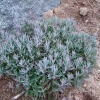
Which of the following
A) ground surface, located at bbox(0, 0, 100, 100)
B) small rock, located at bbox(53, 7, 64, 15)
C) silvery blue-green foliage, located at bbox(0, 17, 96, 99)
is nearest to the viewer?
silvery blue-green foliage, located at bbox(0, 17, 96, 99)

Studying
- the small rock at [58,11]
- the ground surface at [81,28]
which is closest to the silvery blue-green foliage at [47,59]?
the ground surface at [81,28]

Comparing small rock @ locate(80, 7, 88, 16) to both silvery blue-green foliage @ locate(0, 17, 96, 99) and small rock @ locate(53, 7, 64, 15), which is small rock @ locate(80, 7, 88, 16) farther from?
silvery blue-green foliage @ locate(0, 17, 96, 99)

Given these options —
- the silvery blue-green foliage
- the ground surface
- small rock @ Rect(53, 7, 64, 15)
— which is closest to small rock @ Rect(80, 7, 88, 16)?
the ground surface

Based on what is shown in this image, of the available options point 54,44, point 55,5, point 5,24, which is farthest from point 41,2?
point 54,44

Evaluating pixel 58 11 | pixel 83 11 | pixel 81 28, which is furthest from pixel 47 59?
pixel 83 11

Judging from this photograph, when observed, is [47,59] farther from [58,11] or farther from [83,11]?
[83,11]

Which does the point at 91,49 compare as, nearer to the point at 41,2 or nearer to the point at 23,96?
the point at 23,96

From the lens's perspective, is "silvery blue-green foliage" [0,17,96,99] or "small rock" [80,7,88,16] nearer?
"silvery blue-green foliage" [0,17,96,99]
